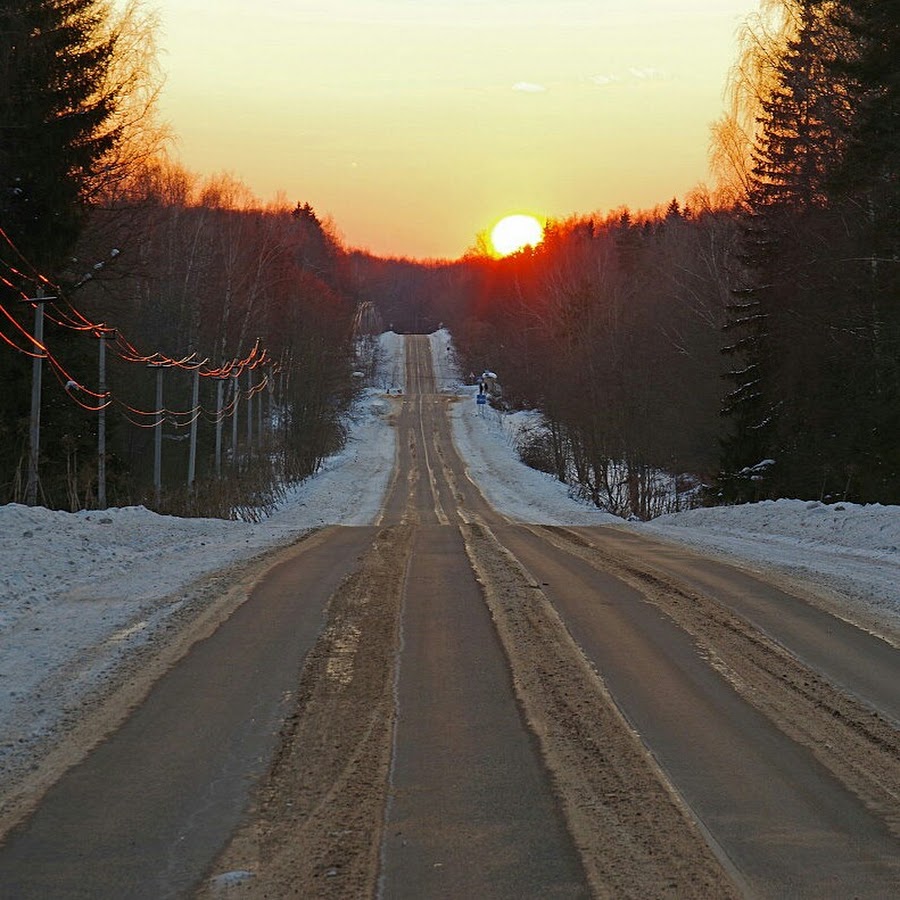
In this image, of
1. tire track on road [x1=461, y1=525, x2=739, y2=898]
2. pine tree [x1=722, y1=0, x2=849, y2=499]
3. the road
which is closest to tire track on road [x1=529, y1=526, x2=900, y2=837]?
the road

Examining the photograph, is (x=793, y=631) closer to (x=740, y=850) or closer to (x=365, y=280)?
(x=740, y=850)

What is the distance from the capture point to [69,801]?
16.1 feet

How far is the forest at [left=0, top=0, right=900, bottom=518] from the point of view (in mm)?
22078

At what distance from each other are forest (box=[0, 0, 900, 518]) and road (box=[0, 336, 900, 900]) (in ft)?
43.0

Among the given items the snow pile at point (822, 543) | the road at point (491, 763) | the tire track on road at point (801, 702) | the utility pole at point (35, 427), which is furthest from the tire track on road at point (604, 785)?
Result: the utility pole at point (35, 427)

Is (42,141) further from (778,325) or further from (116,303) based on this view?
(778,325)

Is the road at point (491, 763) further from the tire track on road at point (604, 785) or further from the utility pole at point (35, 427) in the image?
the utility pole at point (35, 427)

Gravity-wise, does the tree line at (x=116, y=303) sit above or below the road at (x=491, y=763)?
above

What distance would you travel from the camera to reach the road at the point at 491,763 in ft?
13.7

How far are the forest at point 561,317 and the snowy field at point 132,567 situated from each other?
417cm

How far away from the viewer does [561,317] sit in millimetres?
61531

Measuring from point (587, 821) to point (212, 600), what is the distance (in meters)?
6.58

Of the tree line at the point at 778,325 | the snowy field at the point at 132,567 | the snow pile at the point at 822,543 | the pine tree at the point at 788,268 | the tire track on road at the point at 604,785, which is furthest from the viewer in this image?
the pine tree at the point at 788,268

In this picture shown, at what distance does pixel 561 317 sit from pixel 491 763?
187 ft
